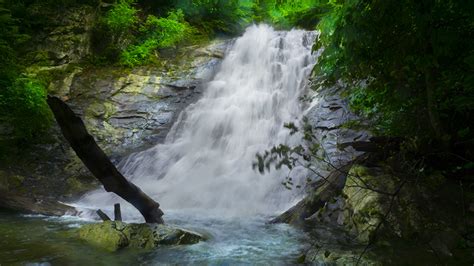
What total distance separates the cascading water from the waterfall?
25mm

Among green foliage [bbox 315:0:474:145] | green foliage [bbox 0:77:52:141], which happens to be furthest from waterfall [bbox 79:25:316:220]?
green foliage [bbox 315:0:474:145]

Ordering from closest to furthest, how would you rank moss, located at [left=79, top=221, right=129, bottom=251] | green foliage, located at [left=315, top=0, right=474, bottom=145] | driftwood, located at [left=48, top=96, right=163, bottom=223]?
Result: green foliage, located at [left=315, top=0, right=474, bottom=145], driftwood, located at [left=48, top=96, right=163, bottom=223], moss, located at [left=79, top=221, right=129, bottom=251]

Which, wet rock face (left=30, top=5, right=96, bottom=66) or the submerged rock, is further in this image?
wet rock face (left=30, top=5, right=96, bottom=66)

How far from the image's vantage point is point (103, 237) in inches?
213

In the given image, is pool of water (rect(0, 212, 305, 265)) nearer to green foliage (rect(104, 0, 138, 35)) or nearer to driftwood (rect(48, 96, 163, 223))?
driftwood (rect(48, 96, 163, 223))

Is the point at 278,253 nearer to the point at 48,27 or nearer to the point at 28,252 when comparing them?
the point at 28,252

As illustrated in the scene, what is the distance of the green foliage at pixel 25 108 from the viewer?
9.11m

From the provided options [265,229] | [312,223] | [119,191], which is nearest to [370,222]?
[312,223]

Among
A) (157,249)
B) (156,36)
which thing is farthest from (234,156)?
(156,36)

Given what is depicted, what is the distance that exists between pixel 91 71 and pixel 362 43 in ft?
36.8

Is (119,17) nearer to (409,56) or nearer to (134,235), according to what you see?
(134,235)

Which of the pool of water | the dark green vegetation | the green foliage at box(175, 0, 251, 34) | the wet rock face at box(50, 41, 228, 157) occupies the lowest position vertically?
the pool of water

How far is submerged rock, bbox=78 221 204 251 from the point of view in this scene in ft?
17.4

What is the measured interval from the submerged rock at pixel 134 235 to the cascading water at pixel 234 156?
338 millimetres
